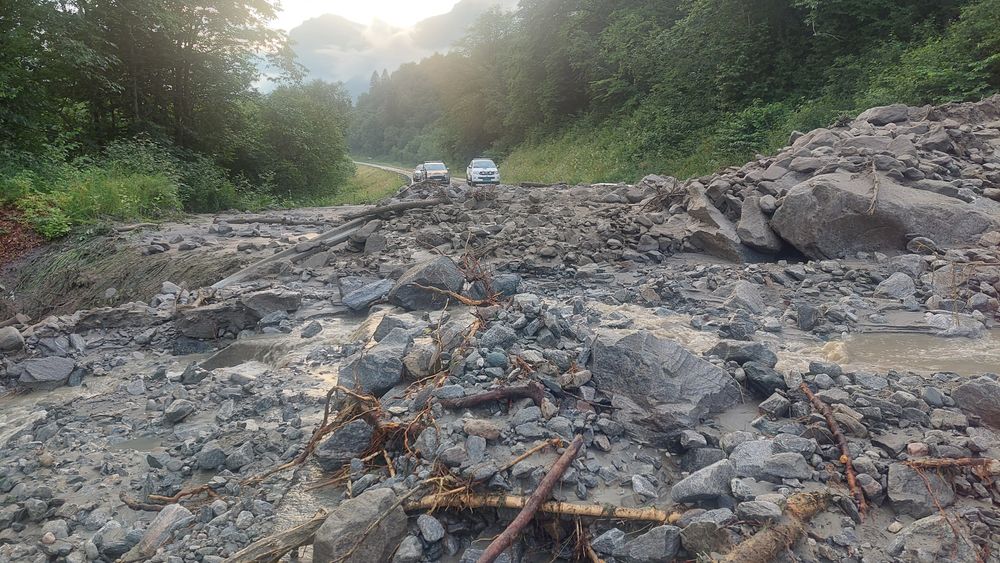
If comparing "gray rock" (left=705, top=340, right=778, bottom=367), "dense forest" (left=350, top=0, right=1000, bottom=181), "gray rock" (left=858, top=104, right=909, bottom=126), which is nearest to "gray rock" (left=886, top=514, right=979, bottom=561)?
"gray rock" (left=705, top=340, right=778, bottom=367)

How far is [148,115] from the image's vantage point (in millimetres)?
17766

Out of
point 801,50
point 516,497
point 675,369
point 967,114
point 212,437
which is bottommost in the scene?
point 212,437

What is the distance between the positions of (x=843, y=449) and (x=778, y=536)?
2.57 ft

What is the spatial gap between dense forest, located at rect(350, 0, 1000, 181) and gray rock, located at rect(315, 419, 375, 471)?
13927mm

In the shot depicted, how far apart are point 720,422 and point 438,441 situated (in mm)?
1635

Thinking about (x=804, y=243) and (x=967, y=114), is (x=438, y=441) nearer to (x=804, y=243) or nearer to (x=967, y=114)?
(x=804, y=243)

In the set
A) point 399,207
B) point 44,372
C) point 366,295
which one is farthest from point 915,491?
A: point 399,207

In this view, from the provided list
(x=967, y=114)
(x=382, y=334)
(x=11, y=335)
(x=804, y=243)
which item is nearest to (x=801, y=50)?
(x=967, y=114)

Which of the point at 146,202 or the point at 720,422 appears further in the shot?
the point at 146,202

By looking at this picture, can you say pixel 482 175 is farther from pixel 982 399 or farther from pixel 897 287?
pixel 982 399

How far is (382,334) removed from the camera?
17.5ft

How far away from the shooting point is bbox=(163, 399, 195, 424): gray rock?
4543 mm

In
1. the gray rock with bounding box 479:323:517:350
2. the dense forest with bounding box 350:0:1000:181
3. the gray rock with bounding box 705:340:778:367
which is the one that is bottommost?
the gray rock with bounding box 705:340:778:367

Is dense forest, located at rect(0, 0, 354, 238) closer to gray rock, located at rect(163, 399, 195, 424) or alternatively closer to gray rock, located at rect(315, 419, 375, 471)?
gray rock, located at rect(163, 399, 195, 424)
